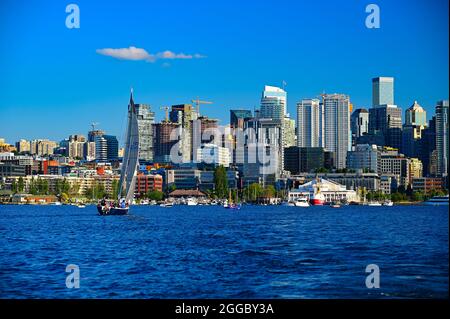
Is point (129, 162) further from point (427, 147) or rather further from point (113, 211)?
point (427, 147)

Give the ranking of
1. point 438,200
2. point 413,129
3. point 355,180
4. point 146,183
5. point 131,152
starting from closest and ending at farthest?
point 131,152, point 438,200, point 355,180, point 146,183, point 413,129

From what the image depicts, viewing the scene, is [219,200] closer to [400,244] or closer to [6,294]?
[400,244]

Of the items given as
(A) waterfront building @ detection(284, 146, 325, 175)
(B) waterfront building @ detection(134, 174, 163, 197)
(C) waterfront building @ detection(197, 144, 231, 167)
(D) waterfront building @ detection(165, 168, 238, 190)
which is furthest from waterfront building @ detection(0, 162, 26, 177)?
(A) waterfront building @ detection(284, 146, 325, 175)

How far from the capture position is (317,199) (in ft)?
422

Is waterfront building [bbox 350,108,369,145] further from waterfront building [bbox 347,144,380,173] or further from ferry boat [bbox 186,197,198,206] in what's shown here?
ferry boat [bbox 186,197,198,206]

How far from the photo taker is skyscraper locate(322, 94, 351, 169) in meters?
184

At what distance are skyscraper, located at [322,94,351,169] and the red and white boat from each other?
49228 mm

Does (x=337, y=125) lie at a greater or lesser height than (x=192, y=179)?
greater

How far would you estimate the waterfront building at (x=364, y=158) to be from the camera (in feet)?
521

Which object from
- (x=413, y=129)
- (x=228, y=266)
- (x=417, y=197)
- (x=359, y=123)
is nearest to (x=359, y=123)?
(x=359, y=123)

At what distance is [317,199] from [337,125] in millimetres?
64164

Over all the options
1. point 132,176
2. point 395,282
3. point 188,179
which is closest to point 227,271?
point 395,282

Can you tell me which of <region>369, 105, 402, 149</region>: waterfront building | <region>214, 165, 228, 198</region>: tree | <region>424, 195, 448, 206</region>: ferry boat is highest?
<region>369, 105, 402, 149</region>: waterfront building

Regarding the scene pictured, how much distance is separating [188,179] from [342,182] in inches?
1244
